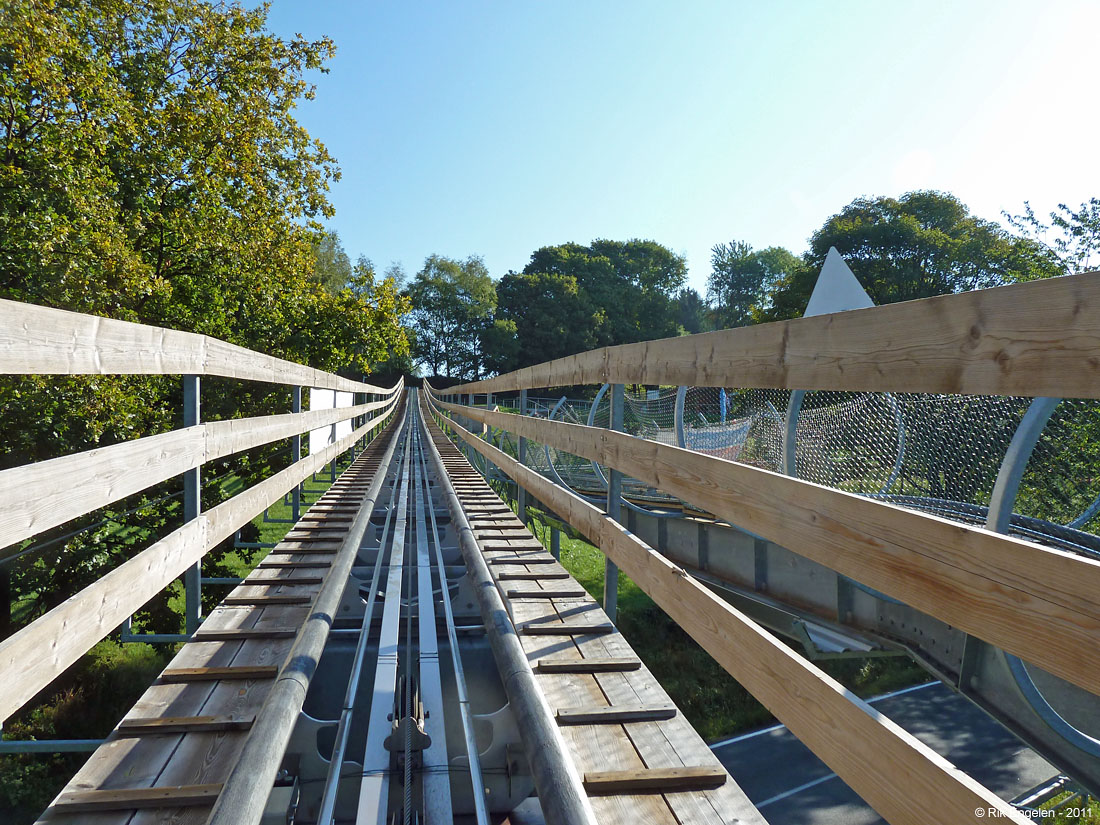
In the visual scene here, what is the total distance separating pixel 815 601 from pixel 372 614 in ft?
11.7

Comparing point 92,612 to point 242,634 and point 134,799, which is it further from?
point 242,634

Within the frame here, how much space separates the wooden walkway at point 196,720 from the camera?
137cm

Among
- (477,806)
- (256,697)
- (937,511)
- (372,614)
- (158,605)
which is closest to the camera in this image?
(477,806)

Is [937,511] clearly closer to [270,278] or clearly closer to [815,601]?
[815,601]

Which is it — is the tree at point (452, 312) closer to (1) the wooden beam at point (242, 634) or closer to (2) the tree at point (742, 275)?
(2) the tree at point (742, 275)

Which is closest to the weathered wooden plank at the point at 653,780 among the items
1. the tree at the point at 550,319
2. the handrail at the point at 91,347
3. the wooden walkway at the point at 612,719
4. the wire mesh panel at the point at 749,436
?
the wooden walkway at the point at 612,719

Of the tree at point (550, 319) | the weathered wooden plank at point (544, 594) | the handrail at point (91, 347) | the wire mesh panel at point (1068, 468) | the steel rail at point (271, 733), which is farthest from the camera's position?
the tree at point (550, 319)

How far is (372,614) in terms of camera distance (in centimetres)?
281

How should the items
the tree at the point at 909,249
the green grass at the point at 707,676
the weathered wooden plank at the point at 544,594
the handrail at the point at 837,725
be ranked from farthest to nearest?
the tree at the point at 909,249, the green grass at the point at 707,676, the weathered wooden plank at the point at 544,594, the handrail at the point at 837,725

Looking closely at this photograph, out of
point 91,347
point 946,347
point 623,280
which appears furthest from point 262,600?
point 623,280

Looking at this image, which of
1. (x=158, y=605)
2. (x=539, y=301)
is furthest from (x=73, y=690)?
(x=539, y=301)

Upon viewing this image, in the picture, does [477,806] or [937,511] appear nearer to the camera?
[477,806]

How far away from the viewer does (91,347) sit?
1.51m

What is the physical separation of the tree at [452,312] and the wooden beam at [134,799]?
59.2 m
